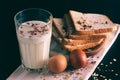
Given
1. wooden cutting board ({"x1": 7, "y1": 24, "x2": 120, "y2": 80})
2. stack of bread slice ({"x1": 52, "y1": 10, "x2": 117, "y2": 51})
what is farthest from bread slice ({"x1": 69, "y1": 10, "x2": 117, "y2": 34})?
wooden cutting board ({"x1": 7, "y1": 24, "x2": 120, "y2": 80})

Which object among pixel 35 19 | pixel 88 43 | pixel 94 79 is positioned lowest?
pixel 94 79

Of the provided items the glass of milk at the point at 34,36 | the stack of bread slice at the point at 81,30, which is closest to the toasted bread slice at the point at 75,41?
the stack of bread slice at the point at 81,30

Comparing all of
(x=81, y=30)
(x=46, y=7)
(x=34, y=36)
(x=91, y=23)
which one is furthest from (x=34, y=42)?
(x=46, y=7)

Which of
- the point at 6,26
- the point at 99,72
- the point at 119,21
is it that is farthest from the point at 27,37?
the point at 119,21

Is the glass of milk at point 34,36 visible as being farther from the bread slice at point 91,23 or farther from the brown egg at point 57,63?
the bread slice at point 91,23

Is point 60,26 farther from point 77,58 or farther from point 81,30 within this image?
point 77,58

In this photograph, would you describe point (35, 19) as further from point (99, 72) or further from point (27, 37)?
point (99, 72)

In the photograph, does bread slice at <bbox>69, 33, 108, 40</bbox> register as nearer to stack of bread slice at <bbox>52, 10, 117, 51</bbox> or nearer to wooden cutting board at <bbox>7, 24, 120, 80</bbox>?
stack of bread slice at <bbox>52, 10, 117, 51</bbox>
